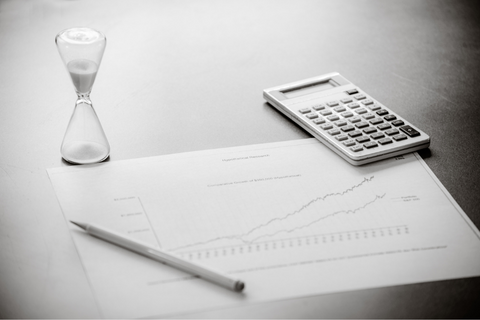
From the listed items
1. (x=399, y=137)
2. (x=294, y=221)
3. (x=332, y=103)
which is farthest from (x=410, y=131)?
(x=294, y=221)

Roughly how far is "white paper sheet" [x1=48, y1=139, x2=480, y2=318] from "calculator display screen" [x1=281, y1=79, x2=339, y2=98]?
0.11 metres

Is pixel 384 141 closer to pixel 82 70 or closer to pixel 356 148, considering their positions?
pixel 356 148

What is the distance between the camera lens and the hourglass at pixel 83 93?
2.55 feet

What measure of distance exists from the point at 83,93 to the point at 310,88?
36 cm

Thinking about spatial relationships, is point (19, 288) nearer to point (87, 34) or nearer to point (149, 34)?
point (87, 34)

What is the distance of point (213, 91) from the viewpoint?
3.42 feet

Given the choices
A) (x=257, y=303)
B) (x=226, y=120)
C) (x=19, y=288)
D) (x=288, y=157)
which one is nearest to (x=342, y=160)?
(x=288, y=157)

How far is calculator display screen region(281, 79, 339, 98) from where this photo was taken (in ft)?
3.30

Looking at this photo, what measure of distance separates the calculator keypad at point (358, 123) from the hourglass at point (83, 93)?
297 millimetres

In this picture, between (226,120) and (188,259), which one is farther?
(226,120)

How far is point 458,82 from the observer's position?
110 centimetres

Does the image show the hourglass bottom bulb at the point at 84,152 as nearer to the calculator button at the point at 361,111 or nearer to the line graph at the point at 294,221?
the line graph at the point at 294,221

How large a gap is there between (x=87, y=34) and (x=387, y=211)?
1.38 feet

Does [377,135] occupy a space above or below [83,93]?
below
